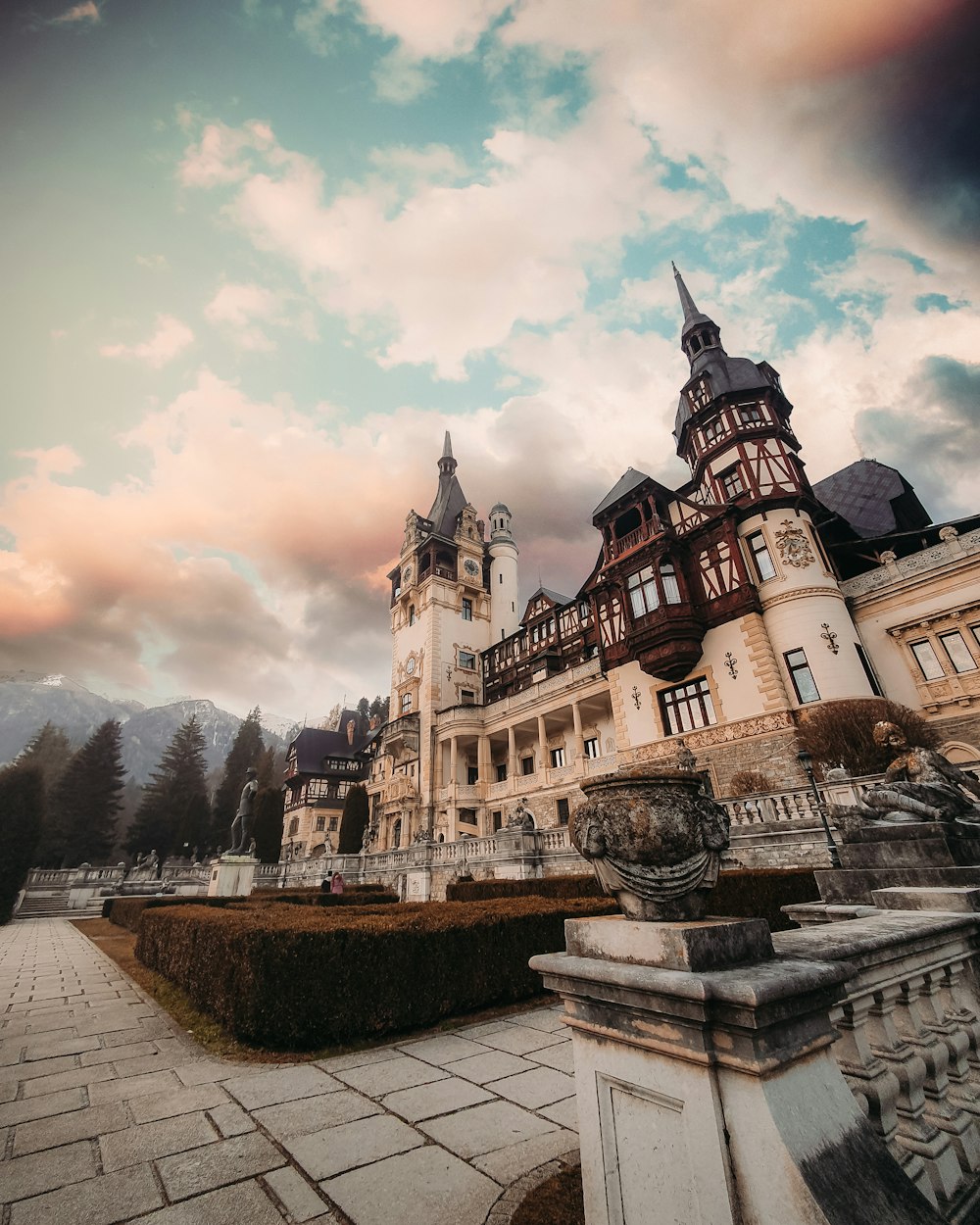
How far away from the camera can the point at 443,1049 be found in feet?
18.7

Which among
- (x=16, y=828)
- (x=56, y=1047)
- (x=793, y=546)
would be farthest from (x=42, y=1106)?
(x=16, y=828)

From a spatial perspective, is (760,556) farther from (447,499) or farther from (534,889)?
(447,499)

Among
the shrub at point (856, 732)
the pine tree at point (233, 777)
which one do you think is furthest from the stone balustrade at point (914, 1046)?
the pine tree at point (233, 777)

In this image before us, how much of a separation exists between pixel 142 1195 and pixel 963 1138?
455 cm

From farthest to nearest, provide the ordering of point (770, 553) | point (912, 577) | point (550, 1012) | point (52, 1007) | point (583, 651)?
point (583, 651) < point (770, 553) < point (912, 577) < point (52, 1007) < point (550, 1012)

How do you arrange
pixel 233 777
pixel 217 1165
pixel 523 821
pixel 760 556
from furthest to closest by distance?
1. pixel 233 777
2. pixel 760 556
3. pixel 523 821
4. pixel 217 1165

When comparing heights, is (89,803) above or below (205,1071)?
above

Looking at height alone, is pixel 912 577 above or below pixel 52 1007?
above

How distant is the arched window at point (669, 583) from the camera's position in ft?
77.0

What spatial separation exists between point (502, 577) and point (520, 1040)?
43.1m

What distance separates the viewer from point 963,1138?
262 centimetres

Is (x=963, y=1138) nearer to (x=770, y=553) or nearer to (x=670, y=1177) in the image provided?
(x=670, y=1177)

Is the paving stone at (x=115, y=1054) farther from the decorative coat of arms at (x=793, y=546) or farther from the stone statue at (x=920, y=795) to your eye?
the decorative coat of arms at (x=793, y=546)

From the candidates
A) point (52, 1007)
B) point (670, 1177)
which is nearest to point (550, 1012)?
point (670, 1177)
